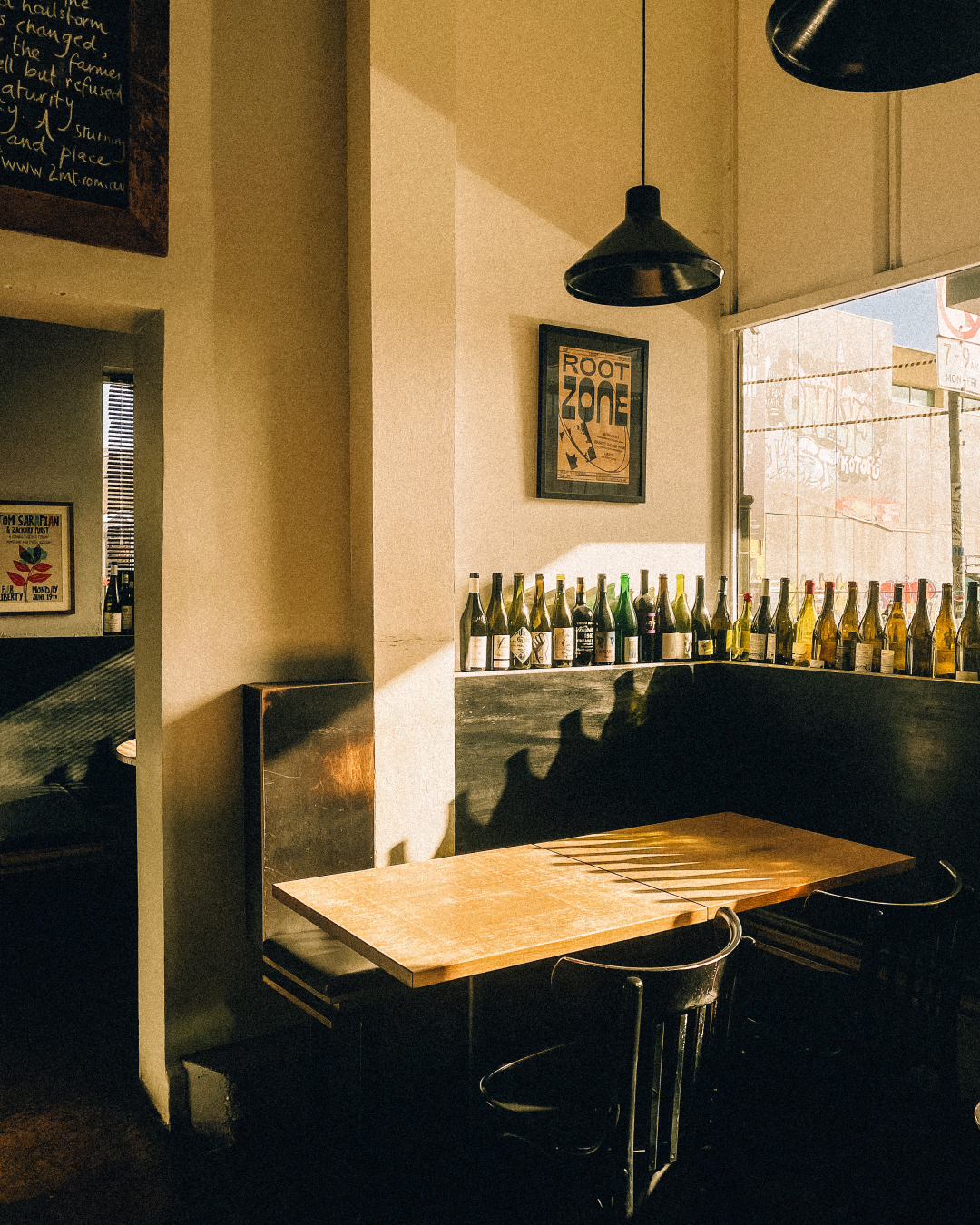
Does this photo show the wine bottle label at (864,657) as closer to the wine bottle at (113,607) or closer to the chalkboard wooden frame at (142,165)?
the chalkboard wooden frame at (142,165)

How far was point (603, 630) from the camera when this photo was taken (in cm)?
342

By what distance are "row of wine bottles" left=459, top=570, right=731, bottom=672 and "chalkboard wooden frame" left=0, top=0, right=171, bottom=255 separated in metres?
1.42

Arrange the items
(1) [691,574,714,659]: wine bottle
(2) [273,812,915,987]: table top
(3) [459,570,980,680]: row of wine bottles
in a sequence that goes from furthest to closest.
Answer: (1) [691,574,714,659]: wine bottle < (3) [459,570,980,680]: row of wine bottles < (2) [273,812,915,987]: table top

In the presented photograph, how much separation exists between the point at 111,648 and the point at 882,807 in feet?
11.6

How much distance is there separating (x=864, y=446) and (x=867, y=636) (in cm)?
71

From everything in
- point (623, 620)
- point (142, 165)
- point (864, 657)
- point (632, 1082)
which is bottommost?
point (632, 1082)

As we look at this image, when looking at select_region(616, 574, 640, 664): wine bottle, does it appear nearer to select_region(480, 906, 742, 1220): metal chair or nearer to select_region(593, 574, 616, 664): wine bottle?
select_region(593, 574, 616, 664): wine bottle

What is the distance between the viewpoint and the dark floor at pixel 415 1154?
211 cm

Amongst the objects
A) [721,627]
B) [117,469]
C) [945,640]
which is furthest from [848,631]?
[117,469]

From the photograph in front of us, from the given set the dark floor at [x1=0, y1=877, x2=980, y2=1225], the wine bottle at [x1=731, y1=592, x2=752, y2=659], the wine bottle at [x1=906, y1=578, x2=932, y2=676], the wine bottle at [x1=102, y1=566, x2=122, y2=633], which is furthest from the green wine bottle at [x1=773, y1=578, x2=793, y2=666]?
the wine bottle at [x1=102, y1=566, x2=122, y2=633]

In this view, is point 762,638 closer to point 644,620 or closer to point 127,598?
point 644,620

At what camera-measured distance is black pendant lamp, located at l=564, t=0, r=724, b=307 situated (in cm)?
207

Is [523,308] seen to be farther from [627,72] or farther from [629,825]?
[629,825]

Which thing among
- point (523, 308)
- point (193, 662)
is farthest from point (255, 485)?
point (523, 308)
